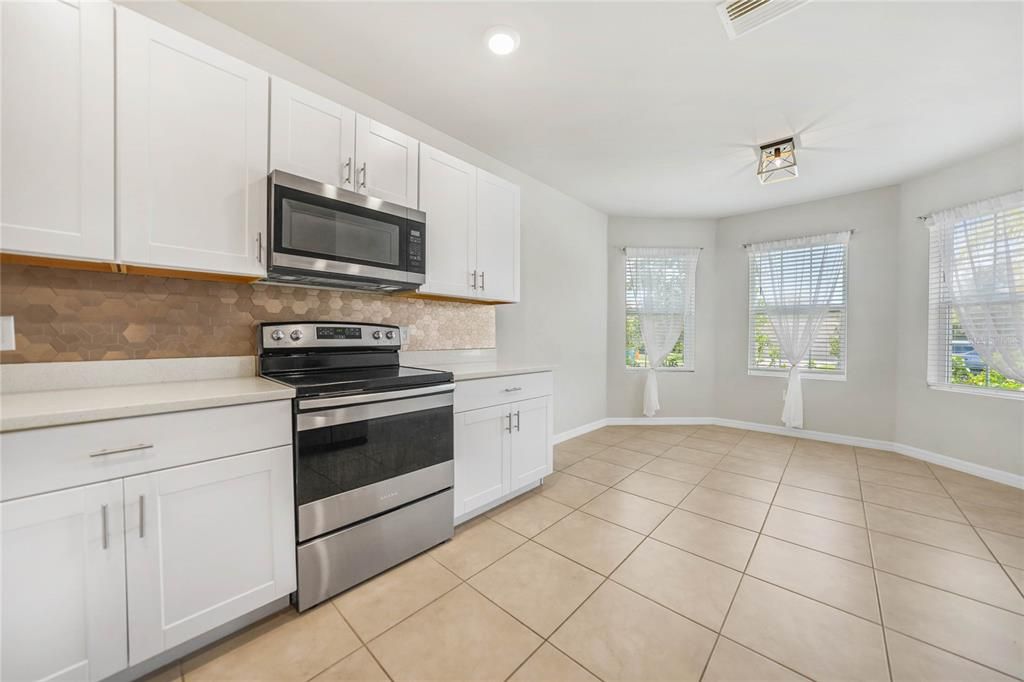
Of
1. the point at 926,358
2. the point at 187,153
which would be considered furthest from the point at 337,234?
the point at 926,358

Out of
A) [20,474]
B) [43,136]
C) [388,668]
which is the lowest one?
[388,668]

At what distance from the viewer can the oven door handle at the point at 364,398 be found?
1.51 m

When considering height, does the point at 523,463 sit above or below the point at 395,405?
below

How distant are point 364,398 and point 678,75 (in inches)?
95.6

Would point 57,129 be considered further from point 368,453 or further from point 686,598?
point 686,598

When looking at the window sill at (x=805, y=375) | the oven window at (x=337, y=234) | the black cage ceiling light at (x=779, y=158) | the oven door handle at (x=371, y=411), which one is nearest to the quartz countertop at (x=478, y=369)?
the oven door handle at (x=371, y=411)

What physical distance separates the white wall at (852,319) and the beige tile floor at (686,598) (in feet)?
3.99

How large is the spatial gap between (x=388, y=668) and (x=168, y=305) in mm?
1735

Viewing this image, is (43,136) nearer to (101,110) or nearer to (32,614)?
(101,110)

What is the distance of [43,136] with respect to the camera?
123cm

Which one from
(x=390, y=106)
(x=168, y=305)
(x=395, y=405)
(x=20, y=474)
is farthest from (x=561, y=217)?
(x=20, y=474)

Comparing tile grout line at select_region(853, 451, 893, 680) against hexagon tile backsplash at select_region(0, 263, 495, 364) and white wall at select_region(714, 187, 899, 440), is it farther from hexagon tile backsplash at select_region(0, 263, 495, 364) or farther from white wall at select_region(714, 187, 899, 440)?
hexagon tile backsplash at select_region(0, 263, 495, 364)

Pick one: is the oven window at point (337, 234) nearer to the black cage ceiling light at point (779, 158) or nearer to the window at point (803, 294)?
the black cage ceiling light at point (779, 158)

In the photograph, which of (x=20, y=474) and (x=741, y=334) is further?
(x=741, y=334)
